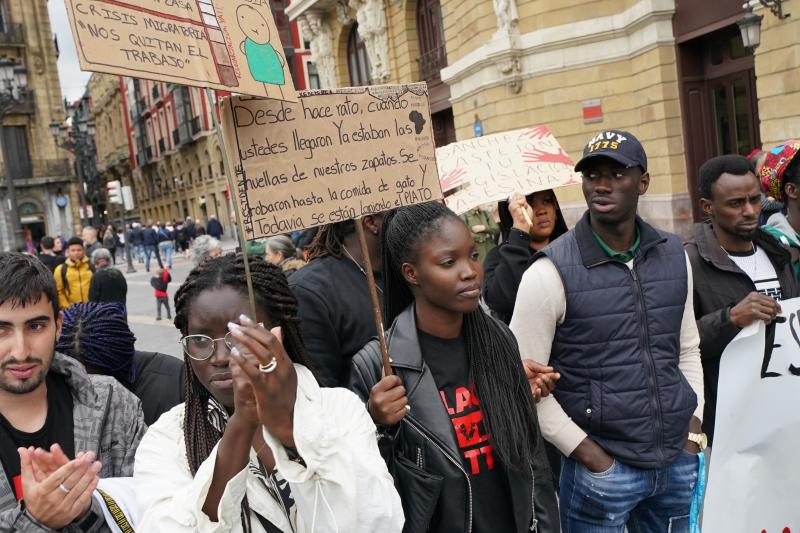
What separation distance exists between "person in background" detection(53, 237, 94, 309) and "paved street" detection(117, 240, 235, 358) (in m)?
0.89

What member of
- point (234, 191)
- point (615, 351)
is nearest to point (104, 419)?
point (234, 191)

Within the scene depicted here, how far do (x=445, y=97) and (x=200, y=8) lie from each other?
17856 mm

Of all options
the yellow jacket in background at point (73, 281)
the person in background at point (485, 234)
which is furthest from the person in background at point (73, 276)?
the person in background at point (485, 234)

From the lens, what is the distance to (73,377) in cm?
204

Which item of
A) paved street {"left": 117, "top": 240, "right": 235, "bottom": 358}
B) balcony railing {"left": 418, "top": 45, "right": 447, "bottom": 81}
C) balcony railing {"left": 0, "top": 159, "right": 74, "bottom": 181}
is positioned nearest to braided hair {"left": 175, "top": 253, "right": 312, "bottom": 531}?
paved street {"left": 117, "top": 240, "right": 235, "bottom": 358}

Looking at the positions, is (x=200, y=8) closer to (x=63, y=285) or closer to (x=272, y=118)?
(x=272, y=118)

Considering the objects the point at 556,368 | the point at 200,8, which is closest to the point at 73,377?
the point at 200,8

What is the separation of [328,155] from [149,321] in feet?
38.0

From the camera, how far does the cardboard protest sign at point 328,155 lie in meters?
2.02

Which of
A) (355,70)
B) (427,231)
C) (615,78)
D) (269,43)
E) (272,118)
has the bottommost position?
(427,231)

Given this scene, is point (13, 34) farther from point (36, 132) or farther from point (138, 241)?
point (138, 241)

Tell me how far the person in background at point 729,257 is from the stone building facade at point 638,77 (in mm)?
8465

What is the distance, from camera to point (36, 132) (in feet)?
148

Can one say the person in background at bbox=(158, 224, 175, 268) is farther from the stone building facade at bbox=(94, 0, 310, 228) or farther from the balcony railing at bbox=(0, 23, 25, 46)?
the balcony railing at bbox=(0, 23, 25, 46)
